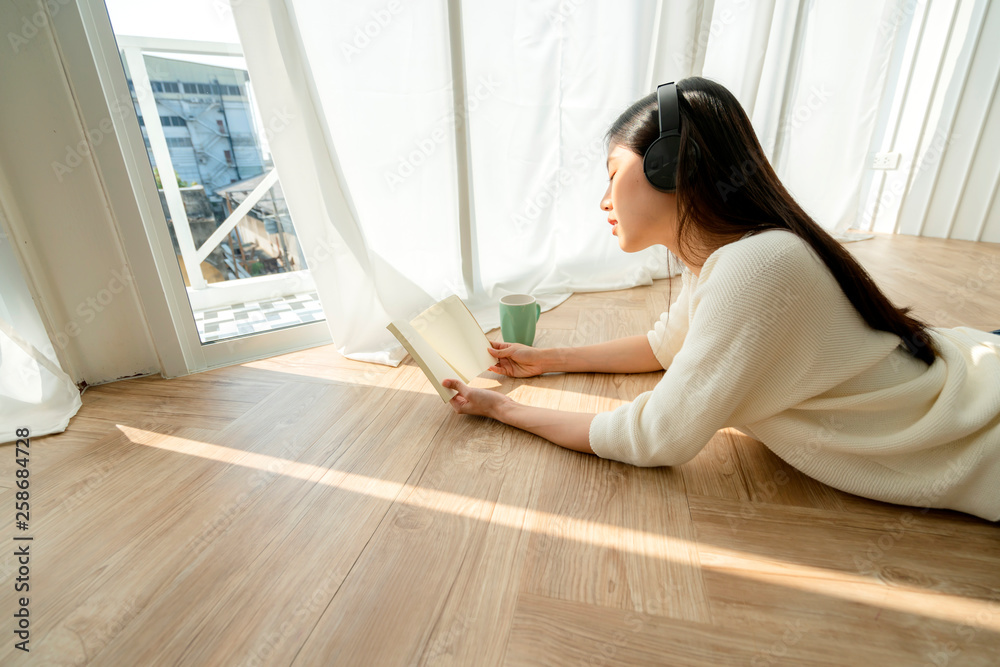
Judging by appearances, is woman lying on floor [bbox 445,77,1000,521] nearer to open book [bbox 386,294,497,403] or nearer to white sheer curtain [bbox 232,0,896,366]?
open book [bbox 386,294,497,403]

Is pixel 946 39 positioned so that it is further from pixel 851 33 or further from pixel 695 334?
pixel 695 334

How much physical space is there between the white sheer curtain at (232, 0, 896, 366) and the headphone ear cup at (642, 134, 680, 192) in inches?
25.5

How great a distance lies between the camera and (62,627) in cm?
50

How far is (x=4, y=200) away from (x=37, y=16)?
0.31m

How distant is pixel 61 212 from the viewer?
894 mm

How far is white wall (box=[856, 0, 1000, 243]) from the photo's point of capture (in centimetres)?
203

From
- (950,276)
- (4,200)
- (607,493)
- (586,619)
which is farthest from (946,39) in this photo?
(4,200)

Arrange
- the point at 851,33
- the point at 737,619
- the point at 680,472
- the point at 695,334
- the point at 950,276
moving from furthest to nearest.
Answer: the point at 851,33 < the point at 950,276 < the point at 680,472 < the point at 695,334 < the point at 737,619

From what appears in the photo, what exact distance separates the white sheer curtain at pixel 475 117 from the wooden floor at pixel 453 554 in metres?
0.42
